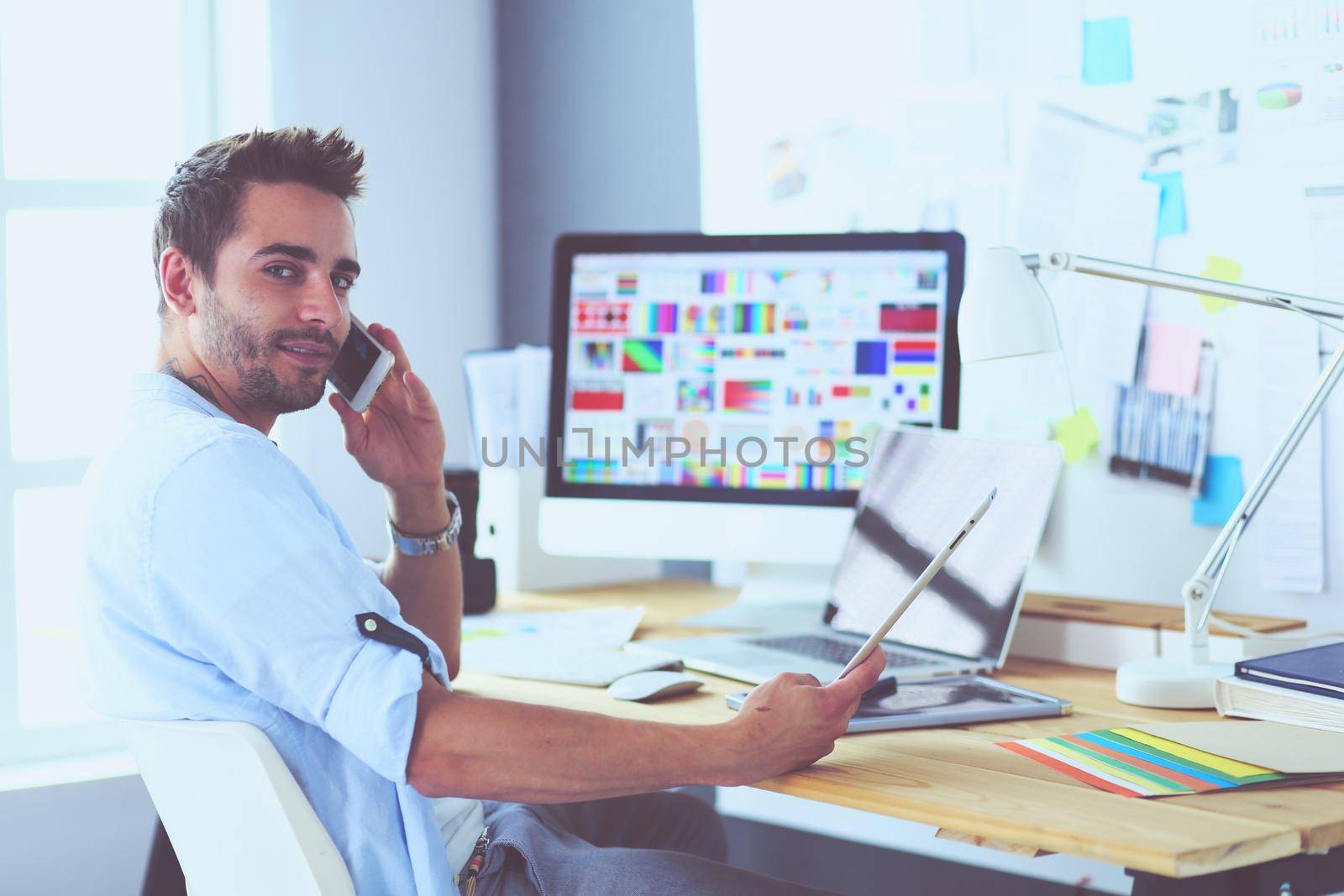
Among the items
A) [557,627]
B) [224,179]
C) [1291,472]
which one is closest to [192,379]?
[224,179]

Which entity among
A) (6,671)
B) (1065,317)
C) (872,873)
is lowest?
(872,873)

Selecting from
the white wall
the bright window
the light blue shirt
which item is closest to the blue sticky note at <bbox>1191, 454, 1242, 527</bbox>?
the light blue shirt

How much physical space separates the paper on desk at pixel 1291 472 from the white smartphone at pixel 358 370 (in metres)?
1.11

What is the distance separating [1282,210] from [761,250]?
0.67 metres

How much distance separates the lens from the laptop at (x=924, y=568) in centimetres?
144

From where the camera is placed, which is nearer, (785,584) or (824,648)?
(824,648)

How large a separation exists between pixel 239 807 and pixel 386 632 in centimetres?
19

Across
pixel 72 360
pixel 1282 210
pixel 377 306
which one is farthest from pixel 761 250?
pixel 72 360

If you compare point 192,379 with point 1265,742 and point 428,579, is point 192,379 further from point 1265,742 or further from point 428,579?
point 1265,742

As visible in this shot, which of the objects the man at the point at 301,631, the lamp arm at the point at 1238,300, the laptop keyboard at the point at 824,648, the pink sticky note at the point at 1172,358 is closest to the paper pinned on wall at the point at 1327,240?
the pink sticky note at the point at 1172,358

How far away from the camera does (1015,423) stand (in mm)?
1868

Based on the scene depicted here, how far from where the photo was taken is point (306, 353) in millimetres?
1246

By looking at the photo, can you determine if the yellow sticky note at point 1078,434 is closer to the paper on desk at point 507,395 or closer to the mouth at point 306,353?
the paper on desk at point 507,395

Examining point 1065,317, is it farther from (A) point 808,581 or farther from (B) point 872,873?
(B) point 872,873
